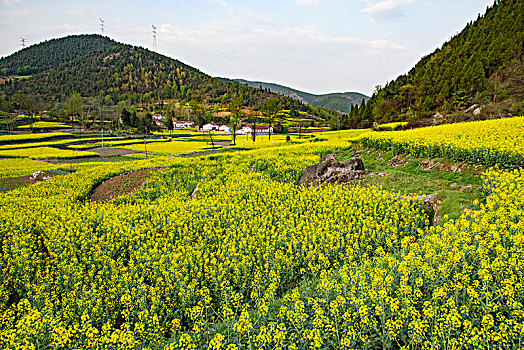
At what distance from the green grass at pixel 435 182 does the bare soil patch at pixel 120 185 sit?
57.5ft

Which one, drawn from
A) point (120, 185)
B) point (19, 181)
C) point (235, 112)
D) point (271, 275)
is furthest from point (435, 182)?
point (235, 112)

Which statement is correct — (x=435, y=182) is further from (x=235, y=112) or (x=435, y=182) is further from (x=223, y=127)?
(x=223, y=127)

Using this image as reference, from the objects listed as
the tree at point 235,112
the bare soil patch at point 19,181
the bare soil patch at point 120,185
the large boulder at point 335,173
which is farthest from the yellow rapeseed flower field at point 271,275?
the tree at point 235,112

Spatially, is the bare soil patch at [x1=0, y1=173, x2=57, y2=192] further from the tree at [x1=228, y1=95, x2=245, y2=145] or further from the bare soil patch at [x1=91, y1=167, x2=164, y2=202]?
the tree at [x1=228, y1=95, x2=245, y2=145]

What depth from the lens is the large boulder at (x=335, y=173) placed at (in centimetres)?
1753

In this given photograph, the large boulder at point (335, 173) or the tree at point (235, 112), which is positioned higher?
the tree at point (235, 112)

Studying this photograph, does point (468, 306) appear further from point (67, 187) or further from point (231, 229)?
point (67, 187)

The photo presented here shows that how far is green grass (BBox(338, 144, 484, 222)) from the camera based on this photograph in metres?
10.2

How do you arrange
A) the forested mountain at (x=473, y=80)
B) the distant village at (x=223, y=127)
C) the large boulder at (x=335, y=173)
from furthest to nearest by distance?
1. the distant village at (x=223, y=127)
2. the forested mountain at (x=473, y=80)
3. the large boulder at (x=335, y=173)

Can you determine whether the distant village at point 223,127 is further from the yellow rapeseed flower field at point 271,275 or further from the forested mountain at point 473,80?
the yellow rapeseed flower field at point 271,275

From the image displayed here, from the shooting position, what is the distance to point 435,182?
1338cm

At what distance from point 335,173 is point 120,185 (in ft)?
56.2

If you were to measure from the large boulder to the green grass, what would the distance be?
0.80 meters

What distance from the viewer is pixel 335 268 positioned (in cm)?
771
